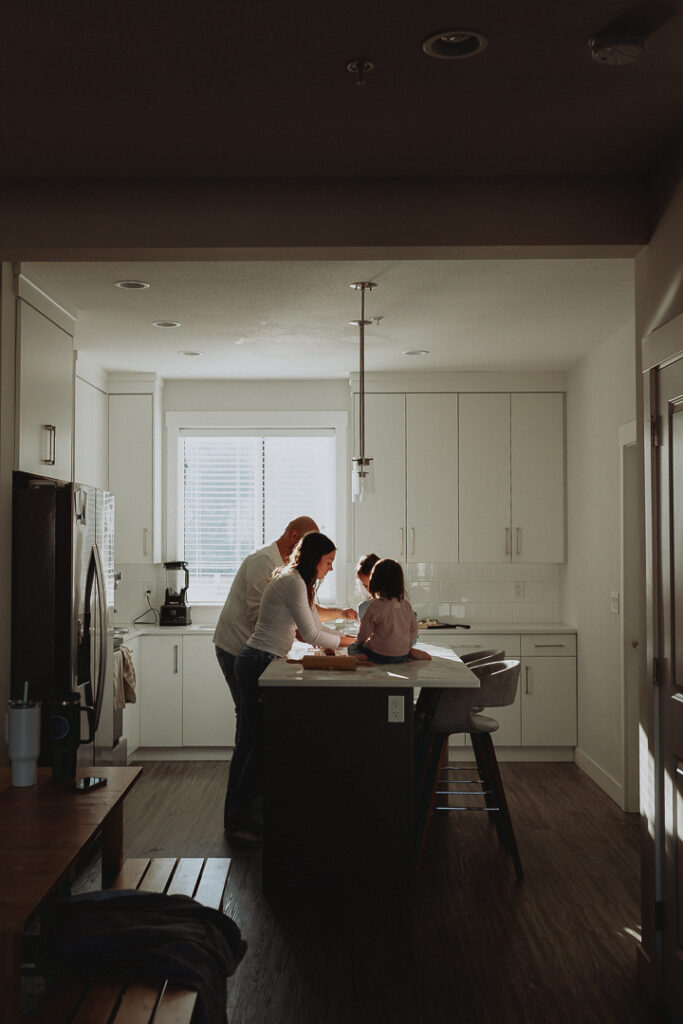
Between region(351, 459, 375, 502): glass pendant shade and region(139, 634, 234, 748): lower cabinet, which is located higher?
region(351, 459, 375, 502): glass pendant shade

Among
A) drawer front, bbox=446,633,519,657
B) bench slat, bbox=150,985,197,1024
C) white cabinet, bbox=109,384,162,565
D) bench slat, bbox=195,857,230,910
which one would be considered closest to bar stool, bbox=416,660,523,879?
bench slat, bbox=195,857,230,910

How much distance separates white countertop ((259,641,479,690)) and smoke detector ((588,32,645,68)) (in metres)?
2.31

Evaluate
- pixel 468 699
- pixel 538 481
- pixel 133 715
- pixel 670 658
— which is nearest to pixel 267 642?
pixel 468 699

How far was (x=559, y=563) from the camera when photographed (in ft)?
22.4

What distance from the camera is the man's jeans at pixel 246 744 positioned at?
4.54m

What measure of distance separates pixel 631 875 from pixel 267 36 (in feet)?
12.0

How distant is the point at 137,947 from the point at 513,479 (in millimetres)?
5046

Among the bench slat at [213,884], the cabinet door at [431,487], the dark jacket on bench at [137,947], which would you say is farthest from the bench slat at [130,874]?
the cabinet door at [431,487]

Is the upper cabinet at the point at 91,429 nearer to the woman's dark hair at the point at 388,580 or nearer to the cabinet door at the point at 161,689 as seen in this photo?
the cabinet door at the point at 161,689

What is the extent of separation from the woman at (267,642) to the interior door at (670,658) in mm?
1755

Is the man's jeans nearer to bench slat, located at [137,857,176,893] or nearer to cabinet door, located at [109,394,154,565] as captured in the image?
bench slat, located at [137,857,176,893]

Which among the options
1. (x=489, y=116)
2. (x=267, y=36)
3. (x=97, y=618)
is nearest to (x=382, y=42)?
(x=267, y=36)

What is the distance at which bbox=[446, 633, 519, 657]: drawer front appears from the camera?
6.38 m

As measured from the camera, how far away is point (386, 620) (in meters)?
4.11
